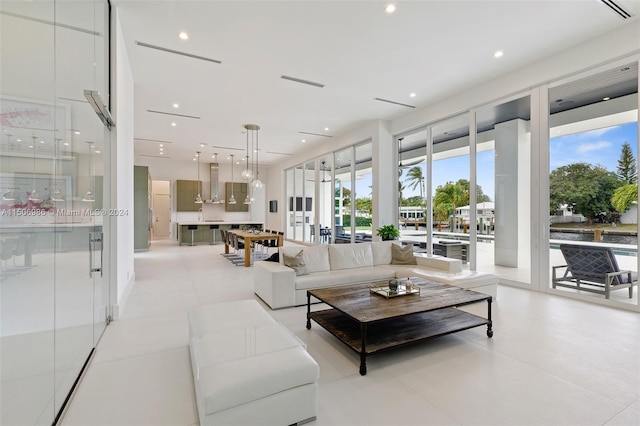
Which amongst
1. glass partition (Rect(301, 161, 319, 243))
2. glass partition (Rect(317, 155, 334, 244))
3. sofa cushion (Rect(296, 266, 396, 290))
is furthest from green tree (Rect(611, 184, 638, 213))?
glass partition (Rect(301, 161, 319, 243))

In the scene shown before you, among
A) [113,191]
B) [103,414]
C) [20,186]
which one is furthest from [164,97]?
[103,414]

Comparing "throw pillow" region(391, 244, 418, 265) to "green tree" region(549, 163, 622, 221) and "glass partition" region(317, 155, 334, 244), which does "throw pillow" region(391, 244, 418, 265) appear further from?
"glass partition" region(317, 155, 334, 244)

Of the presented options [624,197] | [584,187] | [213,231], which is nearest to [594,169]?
[584,187]

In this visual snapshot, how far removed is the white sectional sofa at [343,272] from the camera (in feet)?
13.5

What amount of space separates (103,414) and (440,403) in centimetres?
225

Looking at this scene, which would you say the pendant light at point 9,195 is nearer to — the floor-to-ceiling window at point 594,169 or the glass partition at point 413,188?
the floor-to-ceiling window at point 594,169

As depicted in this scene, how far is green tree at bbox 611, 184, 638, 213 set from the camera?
4053 millimetres

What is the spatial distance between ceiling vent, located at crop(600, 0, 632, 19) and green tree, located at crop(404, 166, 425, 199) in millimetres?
4177

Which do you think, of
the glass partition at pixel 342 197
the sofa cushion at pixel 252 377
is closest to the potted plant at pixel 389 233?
the glass partition at pixel 342 197

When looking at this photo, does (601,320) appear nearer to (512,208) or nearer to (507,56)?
(512,208)

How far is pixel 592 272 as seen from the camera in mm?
4441

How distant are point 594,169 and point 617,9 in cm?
211

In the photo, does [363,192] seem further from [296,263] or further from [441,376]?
[441,376]

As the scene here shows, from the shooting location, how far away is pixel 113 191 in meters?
3.69
